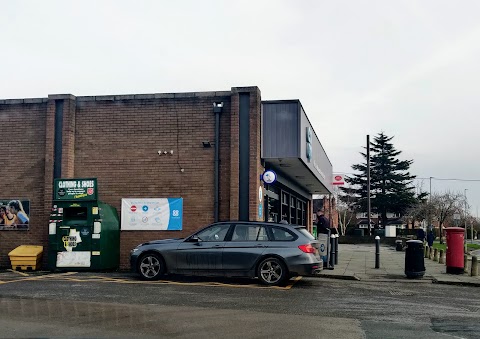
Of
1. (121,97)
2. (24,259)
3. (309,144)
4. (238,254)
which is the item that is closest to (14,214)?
(24,259)

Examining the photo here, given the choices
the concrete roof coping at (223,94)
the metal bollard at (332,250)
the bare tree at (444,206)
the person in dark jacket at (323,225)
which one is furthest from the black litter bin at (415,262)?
the bare tree at (444,206)

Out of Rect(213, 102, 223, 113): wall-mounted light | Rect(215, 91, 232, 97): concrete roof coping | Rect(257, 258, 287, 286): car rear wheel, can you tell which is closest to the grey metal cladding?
Rect(215, 91, 232, 97): concrete roof coping

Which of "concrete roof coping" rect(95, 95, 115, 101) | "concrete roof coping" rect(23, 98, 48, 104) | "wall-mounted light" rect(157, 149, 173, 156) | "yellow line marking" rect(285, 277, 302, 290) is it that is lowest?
"yellow line marking" rect(285, 277, 302, 290)

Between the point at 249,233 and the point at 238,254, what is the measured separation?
1.92 feet

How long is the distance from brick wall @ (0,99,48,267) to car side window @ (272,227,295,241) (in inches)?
340

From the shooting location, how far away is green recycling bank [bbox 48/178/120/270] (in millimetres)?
15352

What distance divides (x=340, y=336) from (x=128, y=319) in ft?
10.3

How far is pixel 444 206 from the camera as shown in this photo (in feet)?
182

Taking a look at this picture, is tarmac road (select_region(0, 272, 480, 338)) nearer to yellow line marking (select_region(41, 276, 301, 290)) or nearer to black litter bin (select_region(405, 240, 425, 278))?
yellow line marking (select_region(41, 276, 301, 290))

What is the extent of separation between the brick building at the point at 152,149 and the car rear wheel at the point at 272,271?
4.05 m

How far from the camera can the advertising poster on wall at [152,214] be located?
16.9m

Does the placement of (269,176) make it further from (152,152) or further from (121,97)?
(121,97)

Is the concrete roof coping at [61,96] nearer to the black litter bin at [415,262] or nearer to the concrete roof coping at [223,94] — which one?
the concrete roof coping at [223,94]

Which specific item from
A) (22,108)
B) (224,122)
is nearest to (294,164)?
(224,122)
